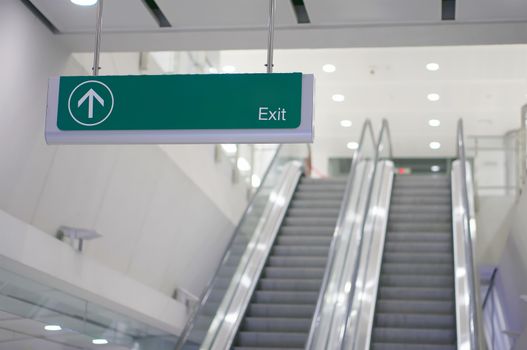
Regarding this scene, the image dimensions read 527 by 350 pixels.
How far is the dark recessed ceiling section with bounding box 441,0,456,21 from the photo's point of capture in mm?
7839

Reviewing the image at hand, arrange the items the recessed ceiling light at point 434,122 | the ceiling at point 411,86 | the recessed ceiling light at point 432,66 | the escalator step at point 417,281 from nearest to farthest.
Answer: the escalator step at point 417,281 < the ceiling at point 411,86 < the recessed ceiling light at point 432,66 < the recessed ceiling light at point 434,122

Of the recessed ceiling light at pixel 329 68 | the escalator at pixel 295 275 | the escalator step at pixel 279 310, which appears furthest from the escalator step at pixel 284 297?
Result: the recessed ceiling light at pixel 329 68

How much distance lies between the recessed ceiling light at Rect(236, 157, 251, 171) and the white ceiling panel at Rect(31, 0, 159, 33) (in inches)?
311

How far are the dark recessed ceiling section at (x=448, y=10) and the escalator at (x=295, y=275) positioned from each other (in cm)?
408

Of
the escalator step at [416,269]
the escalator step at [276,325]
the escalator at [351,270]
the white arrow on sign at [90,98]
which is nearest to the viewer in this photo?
the white arrow on sign at [90,98]

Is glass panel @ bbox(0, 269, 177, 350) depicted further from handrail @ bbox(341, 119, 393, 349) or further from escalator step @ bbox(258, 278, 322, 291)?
handrail @ bbox(341, 119, 393, 349)

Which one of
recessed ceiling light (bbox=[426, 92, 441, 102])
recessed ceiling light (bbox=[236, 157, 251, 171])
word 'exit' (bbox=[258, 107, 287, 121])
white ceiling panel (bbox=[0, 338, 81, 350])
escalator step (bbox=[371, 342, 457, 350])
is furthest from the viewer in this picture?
recessed ceiling light (bbox=[426, 92, 441, 102])

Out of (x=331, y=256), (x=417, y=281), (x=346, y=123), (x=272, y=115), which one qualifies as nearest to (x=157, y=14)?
(x=272, y=115)

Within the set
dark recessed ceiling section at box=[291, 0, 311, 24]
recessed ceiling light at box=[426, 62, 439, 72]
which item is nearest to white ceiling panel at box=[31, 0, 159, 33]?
dark recessed ceiling section at box=[291, 0, 311, 24]

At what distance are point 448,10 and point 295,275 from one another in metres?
5.11

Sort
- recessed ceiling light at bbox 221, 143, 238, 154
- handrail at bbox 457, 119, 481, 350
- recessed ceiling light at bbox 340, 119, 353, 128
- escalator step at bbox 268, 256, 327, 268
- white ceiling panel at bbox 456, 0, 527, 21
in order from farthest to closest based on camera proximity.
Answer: recessed ceiling light at bbox 340, 119, 353, 128 → recessed ceiling light at bbox 221, 143, 238, 154 → escalator step at bbox 268, 256, 327, 268 → handrail at bbox 457, 119, 481, 350 → white ceiling panel at bbox 456, 0, 527, 21

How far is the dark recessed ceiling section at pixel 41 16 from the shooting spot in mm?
8000

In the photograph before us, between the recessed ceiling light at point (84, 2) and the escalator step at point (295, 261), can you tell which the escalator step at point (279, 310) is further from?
the recessed ceiling light at point (84, 2)

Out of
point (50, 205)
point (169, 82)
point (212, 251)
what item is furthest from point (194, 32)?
point (212, 251)
